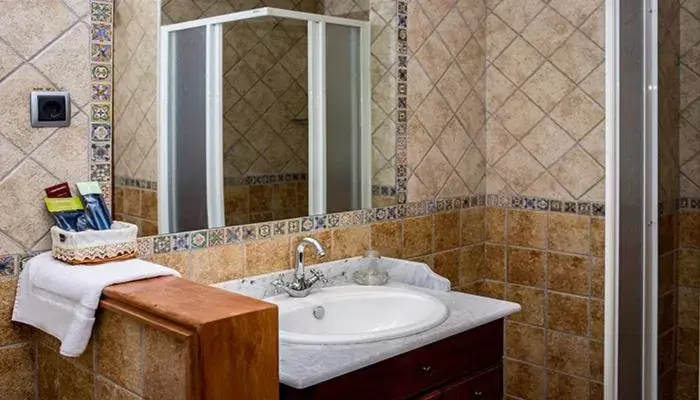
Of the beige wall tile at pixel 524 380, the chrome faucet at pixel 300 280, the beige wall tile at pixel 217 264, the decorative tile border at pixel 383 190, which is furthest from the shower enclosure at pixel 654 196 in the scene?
the beige wall tile at pixel 524 380

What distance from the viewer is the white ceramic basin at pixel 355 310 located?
78.8 inches

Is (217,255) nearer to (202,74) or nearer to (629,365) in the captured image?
(202,74)

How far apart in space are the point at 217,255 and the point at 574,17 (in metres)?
1.62

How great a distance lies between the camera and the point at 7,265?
64.2 inches

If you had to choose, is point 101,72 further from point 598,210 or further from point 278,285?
point 598,210

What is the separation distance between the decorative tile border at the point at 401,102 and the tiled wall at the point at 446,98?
0.08 ft

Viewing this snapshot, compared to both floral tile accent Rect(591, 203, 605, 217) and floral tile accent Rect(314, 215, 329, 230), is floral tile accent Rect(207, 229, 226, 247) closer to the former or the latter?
floral tile accent Rect(314, 215, 329, 230)

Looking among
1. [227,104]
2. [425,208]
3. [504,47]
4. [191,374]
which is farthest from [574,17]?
[191,374]

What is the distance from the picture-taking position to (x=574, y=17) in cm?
268

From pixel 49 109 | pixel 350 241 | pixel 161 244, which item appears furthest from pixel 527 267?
pixel 49 109

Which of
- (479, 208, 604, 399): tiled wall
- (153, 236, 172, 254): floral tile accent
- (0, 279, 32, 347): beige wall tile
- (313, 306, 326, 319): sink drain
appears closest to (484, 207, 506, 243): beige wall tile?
(479, 208, 604, 399): tiled wall

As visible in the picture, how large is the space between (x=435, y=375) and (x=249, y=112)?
3.08 ft

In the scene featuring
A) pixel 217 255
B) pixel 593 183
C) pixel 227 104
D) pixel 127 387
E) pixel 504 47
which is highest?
pixel 504 47

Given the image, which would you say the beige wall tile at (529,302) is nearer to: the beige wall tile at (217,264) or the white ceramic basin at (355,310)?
the white ceramic basin at (355,310)
